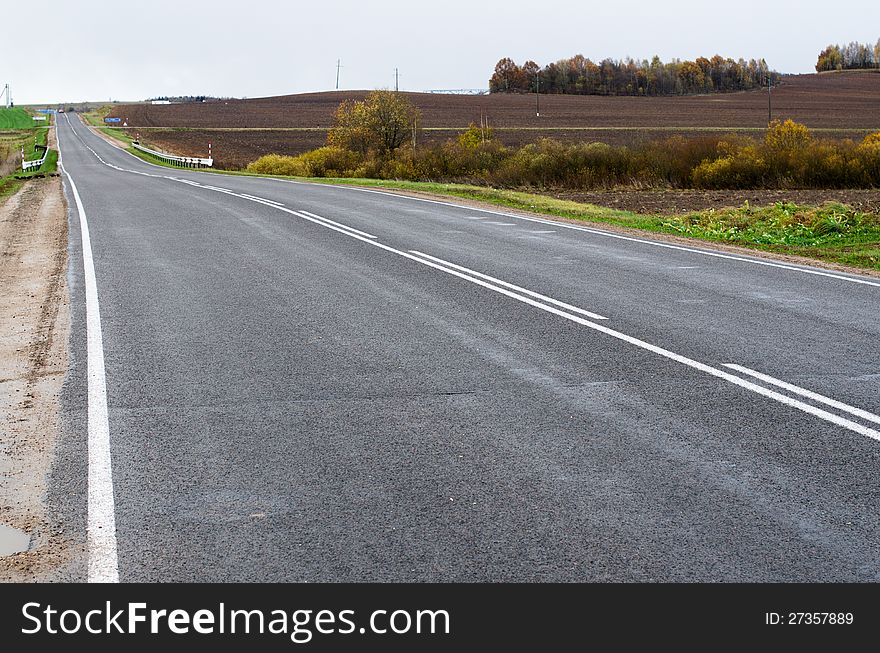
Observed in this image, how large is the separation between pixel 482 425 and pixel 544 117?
114280 millimetres

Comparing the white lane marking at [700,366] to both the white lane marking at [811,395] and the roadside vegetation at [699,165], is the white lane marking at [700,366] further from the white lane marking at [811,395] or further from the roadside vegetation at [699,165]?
the roadside vegetation at [699,165]

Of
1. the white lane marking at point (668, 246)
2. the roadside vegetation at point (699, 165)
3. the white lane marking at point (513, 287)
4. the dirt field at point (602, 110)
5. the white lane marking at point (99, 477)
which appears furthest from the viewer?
the dirt field at point (602, 110)

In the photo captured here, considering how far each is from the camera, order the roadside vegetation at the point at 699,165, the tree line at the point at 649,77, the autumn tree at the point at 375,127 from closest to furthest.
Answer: the roadside vegetation at the point at 699,165 → the autumn tree at the point at 375,127 → the tree line at the point at 649,77

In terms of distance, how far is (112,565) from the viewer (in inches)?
171

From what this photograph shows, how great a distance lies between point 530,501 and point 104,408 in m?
3.37

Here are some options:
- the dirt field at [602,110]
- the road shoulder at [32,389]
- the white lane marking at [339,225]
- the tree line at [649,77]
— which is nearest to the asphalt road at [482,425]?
the road shoulder at [32,389]

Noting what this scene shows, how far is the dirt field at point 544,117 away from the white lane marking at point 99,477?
50.3 meters

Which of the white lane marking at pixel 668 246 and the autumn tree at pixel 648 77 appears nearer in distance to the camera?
the white lane marking at pixel 668 246

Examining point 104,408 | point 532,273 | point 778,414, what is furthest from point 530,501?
point 532,273

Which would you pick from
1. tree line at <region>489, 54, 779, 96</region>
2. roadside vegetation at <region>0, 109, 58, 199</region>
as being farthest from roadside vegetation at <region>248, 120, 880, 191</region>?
tree line at <region>489, 54, 779, 96</region>

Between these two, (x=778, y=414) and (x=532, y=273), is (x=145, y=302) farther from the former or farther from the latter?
(x=778, y=414)

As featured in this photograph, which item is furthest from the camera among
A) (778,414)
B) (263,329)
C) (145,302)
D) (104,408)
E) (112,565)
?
(145,302)

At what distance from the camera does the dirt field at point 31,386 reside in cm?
464

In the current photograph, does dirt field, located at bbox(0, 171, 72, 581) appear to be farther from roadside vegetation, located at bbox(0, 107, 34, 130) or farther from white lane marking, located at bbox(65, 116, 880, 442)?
roadside vegetation, located at bbox(0, 107, 34, 130)
